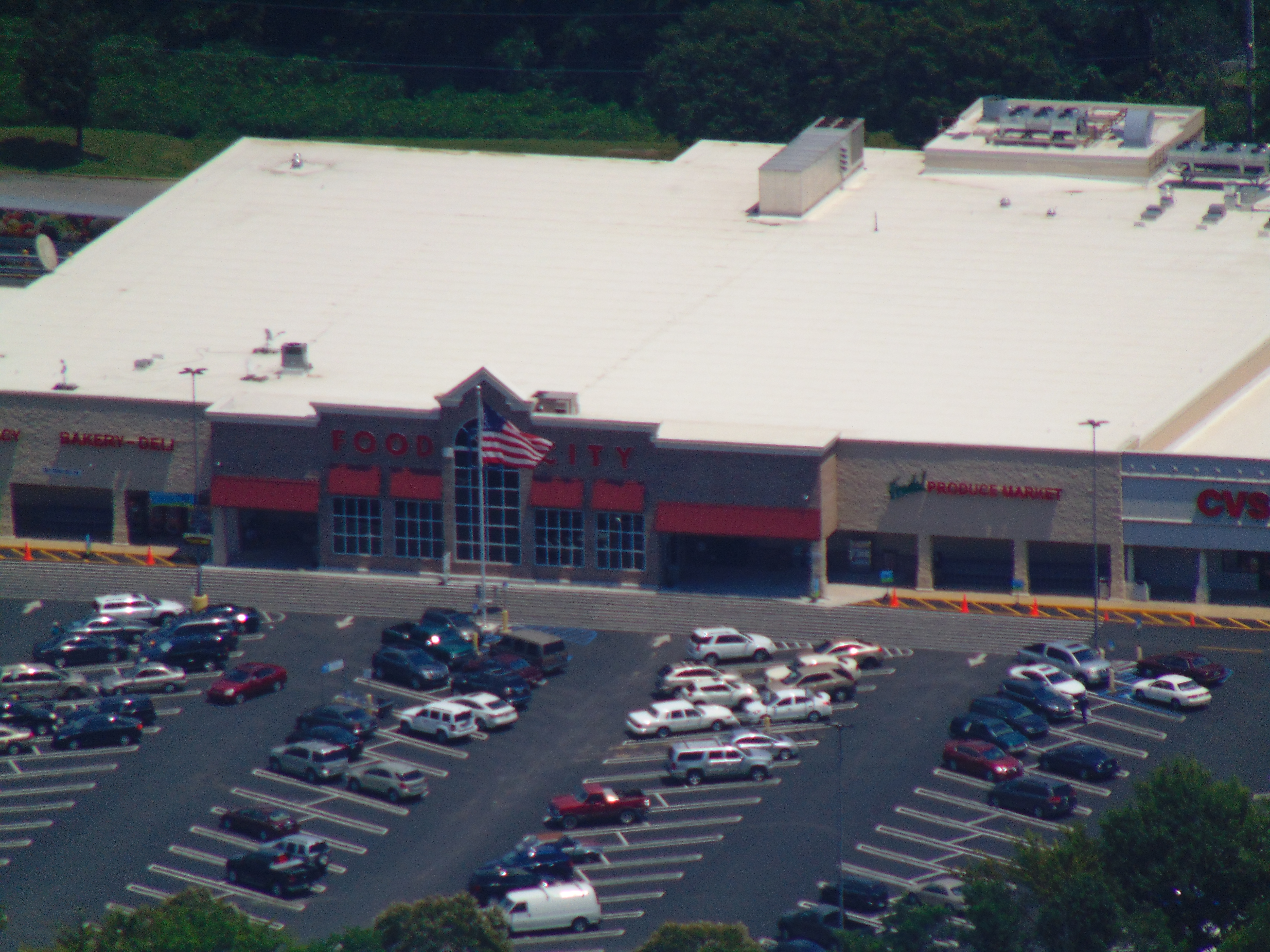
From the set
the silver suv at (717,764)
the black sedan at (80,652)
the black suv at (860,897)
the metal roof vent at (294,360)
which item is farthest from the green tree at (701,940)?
the metal roof vent at (294,360)

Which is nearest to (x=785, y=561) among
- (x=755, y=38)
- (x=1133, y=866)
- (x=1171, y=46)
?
(x=1133, y=866)

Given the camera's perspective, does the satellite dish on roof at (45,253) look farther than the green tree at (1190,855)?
Yes

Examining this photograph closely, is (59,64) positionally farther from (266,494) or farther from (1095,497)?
(1095,497)

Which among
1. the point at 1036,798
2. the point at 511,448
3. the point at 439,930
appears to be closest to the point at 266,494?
the point at 511,448

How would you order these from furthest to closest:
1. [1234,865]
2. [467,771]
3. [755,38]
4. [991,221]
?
[755,38] → [991,221] → [467,771] → [1234,865]

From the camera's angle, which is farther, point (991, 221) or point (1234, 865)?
point (991, 221)

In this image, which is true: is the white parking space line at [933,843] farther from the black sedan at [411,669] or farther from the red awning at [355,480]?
the red awning at [355,480]

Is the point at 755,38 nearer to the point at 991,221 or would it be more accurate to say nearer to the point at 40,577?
the point at 991,221

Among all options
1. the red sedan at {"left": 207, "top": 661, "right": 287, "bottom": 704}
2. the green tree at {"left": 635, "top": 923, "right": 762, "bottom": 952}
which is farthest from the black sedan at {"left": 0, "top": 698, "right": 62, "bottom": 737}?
the green tree at {"left": 635, "top": 923, "right": 762, "bottom": 952}
